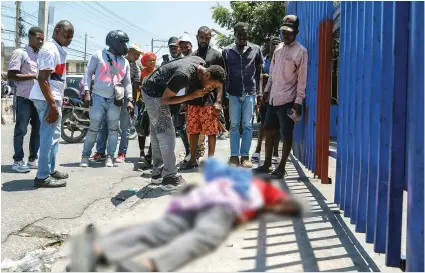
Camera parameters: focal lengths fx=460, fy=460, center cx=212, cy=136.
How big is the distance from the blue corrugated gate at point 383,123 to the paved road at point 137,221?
157 mm

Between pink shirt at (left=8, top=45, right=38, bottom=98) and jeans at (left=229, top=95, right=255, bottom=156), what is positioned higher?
pink shirt at (left=8, top=45, right=38, bottom=98)

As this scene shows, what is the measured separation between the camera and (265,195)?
0.38 meters

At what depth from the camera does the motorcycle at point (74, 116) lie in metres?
7.23

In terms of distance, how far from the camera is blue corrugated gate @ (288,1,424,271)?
1638 millimetres

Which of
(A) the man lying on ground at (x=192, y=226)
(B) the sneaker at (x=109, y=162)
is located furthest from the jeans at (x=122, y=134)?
(A) the man lying on ground at (x=192, y=226)

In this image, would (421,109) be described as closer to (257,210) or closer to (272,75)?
(257,210)

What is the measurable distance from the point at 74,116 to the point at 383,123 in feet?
19.5

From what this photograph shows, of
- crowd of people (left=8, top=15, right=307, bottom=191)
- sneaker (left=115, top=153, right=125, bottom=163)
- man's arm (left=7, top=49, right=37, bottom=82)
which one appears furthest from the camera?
sneaker (left=115, top=153, right=125, bottom=163)

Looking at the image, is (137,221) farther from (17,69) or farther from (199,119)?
(17,69)

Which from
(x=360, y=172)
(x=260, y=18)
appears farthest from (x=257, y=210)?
(x=260, y=18)

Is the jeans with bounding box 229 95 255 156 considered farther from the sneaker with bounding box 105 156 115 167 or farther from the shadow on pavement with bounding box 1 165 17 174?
the shadow on pavement with bounding box 1 165 17 174

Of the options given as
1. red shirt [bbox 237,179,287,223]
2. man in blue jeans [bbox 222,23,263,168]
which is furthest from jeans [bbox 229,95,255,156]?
red shirt [bbox 237,179,287,223]

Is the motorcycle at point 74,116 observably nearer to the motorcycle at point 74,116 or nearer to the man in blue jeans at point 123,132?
the motorcycle at point 74,116

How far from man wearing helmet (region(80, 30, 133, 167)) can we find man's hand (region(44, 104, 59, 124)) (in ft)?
1.69
